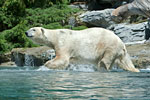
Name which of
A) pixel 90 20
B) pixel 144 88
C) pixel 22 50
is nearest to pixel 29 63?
pixel 22 50

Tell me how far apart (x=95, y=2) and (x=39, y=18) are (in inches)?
203

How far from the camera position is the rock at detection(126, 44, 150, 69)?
10891 millimetres

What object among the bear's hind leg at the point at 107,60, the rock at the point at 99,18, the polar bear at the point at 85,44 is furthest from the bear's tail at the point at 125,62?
the rock at the point at 99,18

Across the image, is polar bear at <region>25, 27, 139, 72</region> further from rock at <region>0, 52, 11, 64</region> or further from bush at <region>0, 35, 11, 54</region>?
bush at <region>0, 35, 11, 54</region>

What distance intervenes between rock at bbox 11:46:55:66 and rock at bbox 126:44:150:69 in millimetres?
3402

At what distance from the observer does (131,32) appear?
16422 millimetres

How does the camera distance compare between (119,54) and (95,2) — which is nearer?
(119,54)

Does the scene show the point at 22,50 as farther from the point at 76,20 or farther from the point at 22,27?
the point at 76,20

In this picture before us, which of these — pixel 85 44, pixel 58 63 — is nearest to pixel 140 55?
pixel 85 44

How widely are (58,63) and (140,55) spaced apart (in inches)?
138

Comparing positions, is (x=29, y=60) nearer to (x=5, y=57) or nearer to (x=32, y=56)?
(x=32, y=56)

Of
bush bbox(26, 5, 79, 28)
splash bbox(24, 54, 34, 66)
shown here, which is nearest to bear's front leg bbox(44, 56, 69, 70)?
splash bbox(24, 54, 34, 66)

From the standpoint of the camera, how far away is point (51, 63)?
915 centimetres

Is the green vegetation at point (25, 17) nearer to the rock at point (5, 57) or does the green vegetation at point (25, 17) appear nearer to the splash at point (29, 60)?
the rock at point (5, 57)
